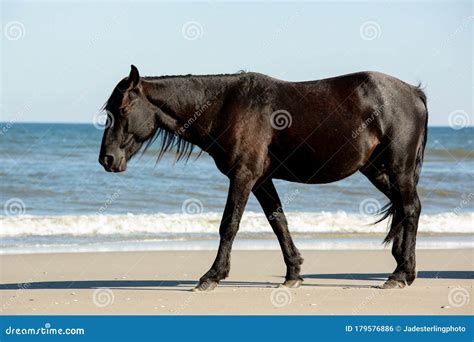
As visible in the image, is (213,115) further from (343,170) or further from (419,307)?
(419,307)

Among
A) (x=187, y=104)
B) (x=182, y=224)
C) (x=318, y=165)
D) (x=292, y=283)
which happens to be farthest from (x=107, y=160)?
(x=182, y=224)

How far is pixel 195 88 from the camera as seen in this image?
8.02m

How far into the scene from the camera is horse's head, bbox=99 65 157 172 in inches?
304

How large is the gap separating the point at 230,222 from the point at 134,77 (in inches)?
62.6

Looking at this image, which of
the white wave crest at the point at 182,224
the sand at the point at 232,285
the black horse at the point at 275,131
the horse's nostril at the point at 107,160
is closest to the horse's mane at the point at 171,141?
the black horse at the point at 275,131

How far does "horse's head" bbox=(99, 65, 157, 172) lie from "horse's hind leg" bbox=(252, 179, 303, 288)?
127cm

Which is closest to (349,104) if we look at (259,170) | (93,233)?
(259,170)

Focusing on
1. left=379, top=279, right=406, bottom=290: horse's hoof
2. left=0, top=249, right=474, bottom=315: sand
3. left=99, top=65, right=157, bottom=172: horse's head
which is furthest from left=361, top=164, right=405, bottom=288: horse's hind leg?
left=99, top=65, right=157, bottom=172: horse's head

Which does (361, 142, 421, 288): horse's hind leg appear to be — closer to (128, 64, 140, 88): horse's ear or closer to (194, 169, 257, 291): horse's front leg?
(194, 169, 257, 291): horse's front leg

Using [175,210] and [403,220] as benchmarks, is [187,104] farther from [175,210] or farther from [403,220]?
[175,210]

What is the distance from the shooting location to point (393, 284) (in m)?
8.00

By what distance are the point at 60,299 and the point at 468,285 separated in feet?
12.6

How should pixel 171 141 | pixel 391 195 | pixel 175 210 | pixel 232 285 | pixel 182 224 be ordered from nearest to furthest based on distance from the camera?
1. pixel 171 141
2. pixel 232 285
3. pixel 391 195
4. pixel 182 224
5. pixel 175 210

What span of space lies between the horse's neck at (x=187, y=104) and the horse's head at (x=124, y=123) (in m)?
0.15
